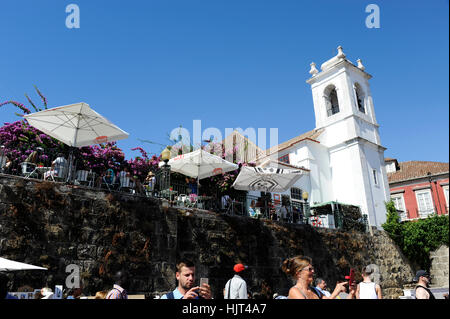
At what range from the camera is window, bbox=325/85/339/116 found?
2491 cm

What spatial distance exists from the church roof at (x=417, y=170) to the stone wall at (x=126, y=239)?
67.4 feet

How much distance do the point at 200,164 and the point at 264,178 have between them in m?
2.73

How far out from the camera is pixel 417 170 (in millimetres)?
30453

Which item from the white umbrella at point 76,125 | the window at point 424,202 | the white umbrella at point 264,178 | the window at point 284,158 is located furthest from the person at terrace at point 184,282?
the window at point 424,202

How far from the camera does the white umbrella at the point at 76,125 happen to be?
9188 mm

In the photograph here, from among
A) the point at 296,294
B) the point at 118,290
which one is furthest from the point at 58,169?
the point at 296,294

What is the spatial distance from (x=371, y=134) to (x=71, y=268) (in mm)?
21910

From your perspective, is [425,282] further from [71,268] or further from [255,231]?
[255,231]

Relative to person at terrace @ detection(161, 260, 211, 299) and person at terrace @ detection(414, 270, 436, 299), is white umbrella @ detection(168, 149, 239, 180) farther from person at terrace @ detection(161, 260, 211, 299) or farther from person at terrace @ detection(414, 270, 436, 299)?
person at terrace @ detection(161, 260, 211, 299)

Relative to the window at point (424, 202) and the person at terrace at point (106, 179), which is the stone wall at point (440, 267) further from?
the person at terrace at point (106, 179)

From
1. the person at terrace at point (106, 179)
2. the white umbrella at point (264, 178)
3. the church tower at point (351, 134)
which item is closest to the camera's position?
the person at terrace at point (106, 179)

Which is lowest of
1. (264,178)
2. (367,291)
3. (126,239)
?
(367,291)

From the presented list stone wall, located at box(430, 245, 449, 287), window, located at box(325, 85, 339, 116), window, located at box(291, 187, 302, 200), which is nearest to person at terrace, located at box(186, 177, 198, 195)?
window, located at box(291, 187, 302, 200)

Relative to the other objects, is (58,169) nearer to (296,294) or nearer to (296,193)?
(296,294)
